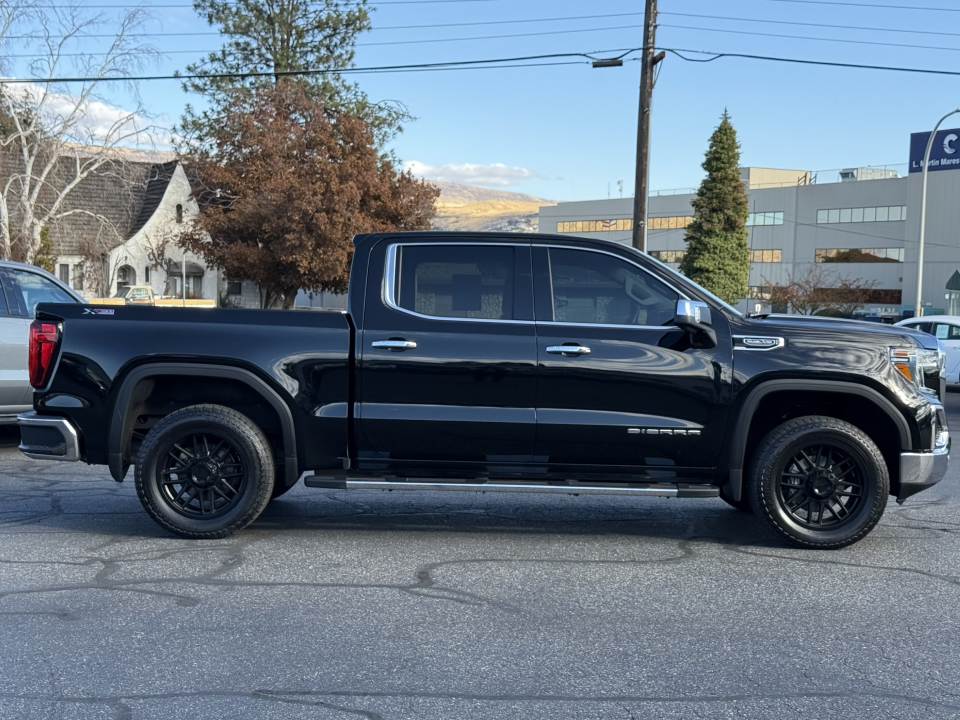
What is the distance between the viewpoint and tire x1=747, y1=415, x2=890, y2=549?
648cm

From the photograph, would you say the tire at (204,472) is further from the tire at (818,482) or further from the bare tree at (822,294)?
the bare tree at (822,294)

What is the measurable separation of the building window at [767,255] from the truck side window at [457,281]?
67.6 metres

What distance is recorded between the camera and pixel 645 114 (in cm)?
2159

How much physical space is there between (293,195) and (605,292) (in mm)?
29901

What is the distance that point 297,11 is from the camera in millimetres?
49125

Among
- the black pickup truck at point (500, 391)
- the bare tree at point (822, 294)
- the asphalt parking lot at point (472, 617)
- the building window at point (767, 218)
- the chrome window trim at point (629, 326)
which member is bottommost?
the asphalt parking lot at point (472, 617)

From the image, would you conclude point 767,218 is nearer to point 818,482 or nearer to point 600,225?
point 600,225

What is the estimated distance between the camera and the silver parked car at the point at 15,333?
9844 mm

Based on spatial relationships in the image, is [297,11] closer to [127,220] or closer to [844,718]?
[127,220]

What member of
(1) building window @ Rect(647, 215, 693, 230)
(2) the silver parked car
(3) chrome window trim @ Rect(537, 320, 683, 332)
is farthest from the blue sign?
(3) chrome window trim @ Rect(537, 320, 683, 332)

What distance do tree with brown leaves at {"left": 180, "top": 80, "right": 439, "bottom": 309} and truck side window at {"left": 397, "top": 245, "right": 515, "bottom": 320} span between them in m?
29.1

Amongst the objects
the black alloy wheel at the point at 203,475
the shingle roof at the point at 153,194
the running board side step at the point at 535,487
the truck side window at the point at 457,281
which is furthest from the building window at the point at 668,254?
the black alloy wheel at the point at 203,475

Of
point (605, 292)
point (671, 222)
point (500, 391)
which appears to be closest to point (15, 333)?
point (500, 391)

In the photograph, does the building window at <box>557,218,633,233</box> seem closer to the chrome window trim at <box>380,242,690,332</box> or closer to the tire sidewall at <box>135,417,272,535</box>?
the chrome window trim at <box>380,242,690,332</box>
